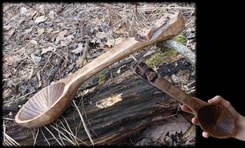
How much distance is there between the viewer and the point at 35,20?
3.82 ft

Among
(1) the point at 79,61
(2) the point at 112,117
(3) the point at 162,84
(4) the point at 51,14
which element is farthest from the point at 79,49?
(3) the point at 162,84

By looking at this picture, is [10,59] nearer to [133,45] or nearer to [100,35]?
[100,35]

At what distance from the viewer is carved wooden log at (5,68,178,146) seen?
2.96 feet

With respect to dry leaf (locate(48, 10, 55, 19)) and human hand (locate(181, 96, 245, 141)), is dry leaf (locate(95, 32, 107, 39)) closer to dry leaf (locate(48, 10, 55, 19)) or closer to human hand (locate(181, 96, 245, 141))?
dry leaf (locate(48, 10, 55, 19))

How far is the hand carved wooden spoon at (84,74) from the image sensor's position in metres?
0.90

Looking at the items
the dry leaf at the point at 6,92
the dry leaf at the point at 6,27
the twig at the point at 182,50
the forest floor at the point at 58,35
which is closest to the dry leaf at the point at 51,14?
the forest floor at the point at 58,35

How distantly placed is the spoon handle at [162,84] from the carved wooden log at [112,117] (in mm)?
127

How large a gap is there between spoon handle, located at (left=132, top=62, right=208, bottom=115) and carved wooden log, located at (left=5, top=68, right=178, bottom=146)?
13 centimetres

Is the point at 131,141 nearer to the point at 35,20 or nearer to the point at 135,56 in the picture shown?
the point at 135,56

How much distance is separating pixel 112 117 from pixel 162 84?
0.24 m

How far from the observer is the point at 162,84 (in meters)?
0.71

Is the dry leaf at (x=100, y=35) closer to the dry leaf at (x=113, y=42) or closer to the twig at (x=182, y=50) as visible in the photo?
the dry leaf at (x=113, y=42)

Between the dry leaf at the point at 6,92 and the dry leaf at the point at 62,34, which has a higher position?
the dry leaf at the point at 62,34

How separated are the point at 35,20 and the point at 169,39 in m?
0.47
